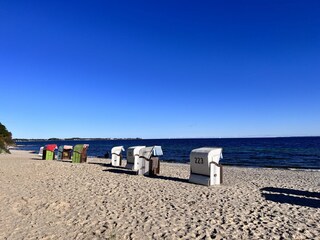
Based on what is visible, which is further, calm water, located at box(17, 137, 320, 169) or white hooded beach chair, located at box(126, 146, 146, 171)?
calm water, located at box(17, 137, 320, 169)

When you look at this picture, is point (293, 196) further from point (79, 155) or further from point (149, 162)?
point (79, 155)

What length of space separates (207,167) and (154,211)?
5.15 meters

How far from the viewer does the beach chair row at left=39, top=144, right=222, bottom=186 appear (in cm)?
1278

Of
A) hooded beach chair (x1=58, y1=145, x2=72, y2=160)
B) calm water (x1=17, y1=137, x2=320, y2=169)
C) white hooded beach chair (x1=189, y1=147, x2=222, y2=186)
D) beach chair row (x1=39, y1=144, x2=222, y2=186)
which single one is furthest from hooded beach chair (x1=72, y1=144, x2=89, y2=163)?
calm water (x1=17, y1=137, x2=320, y2=169)

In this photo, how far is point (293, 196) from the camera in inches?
421

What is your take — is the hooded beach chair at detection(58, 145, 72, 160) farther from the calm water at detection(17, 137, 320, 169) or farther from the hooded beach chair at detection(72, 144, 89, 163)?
the calm water at detection(17, 137, 320, 169)

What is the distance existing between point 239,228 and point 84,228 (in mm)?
3580

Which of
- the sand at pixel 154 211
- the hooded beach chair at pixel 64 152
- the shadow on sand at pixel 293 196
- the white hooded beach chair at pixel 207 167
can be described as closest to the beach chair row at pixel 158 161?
the white hooded beach chair at pixel 207 167

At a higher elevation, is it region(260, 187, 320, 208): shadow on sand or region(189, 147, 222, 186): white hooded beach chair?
region(189, 147, 222, 186): white hooded beach chair

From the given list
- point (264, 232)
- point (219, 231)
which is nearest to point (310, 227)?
point (264, 232)

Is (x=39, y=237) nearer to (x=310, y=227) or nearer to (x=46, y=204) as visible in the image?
(x=46, y=204)

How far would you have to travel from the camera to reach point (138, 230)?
21.6ft

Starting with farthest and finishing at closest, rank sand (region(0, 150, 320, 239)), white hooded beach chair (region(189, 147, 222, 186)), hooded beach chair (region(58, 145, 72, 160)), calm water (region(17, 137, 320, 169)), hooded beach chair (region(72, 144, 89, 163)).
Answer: calm water (region(17, 137, 320, 169)), hooded beach chair (region(58, 145, 72, 160)), hooded beach chair (region(72, 144, 89, 163)), white hooded beach chair (region(189, 147, 222, 186)), sand (region(0, 150, 320, 239))

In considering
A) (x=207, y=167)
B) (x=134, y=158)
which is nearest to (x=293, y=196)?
(x=207, y=167)
